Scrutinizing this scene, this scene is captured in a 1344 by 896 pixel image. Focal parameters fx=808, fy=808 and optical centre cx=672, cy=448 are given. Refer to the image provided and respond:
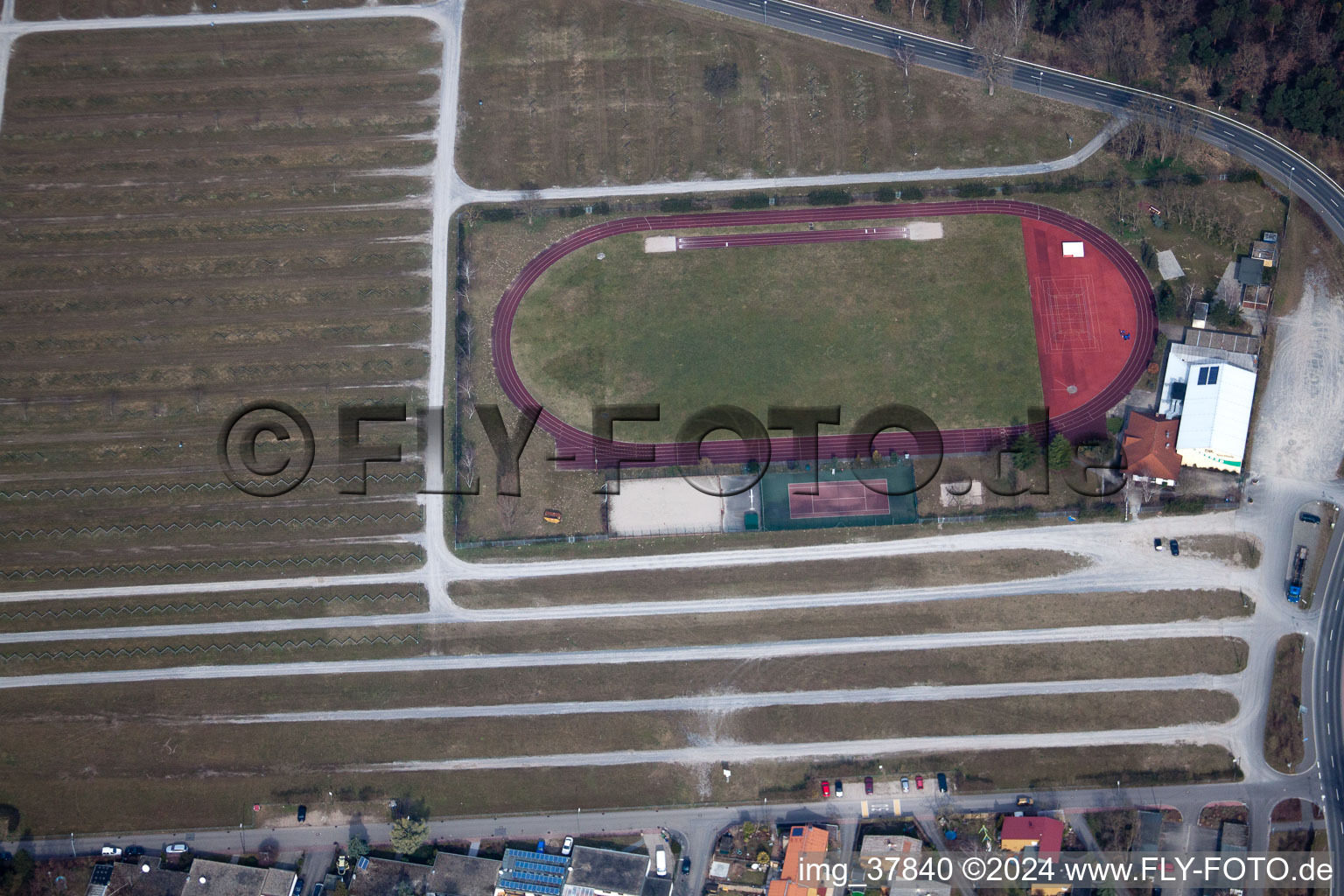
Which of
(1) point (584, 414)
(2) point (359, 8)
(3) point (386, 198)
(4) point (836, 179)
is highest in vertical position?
(2) point (359, 8)

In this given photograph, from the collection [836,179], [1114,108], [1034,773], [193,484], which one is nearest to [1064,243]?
[1114,108]

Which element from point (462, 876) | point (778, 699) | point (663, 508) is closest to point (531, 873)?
point (462, 876)

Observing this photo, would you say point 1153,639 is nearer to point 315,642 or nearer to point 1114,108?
point 1114,108

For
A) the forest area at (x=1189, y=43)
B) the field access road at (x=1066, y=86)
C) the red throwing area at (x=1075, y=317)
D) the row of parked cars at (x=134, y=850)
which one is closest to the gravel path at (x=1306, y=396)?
the field access road at (x=1066, y=86)

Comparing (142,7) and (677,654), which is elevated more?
(142,7)

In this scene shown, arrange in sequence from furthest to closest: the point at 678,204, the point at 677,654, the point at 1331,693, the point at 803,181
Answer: the point at 803,181 < the point at 678,204 < the point at 677,654 < the point at 1331,693

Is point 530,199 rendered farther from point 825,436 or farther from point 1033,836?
point 1033,836

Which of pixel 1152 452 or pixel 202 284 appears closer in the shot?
pixel 1152 452
